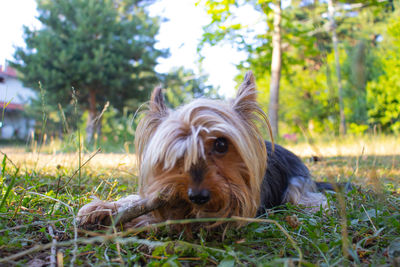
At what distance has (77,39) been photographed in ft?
65.8

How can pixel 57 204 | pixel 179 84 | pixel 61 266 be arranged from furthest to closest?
1. pixel 179 84
2. pixel 57 204
3. pixel 61 266

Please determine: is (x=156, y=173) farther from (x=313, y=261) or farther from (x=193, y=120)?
(x=313, y=261)

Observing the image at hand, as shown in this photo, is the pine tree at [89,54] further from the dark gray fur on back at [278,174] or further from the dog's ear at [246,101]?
the dog's ear at [246,101]

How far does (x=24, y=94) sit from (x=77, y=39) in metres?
9.04

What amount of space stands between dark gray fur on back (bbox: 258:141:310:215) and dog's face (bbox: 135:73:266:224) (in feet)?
1.80

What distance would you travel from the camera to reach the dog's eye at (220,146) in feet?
7.91

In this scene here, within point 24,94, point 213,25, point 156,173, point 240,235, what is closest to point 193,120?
point 156,173

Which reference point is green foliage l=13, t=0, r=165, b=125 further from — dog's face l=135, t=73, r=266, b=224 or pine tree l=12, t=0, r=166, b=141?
dog's face l=135, t=73, r=266, b=224

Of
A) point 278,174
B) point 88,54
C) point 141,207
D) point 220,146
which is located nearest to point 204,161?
point 220,146

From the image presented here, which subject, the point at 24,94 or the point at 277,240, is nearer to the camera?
the point at 277,240

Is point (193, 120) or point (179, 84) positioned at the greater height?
point (179, 84)

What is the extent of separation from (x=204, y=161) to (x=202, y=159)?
2cm

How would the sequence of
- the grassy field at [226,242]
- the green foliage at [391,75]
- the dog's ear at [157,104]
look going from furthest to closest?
the green foliage at [391,75] → the dog's ear at [157,104] → the grassy field at [226,242]

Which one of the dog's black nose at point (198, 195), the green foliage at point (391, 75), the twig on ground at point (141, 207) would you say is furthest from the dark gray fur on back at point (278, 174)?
the green foliage at point (391, 75)
